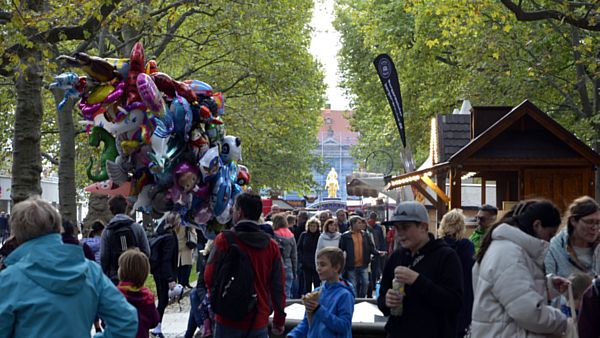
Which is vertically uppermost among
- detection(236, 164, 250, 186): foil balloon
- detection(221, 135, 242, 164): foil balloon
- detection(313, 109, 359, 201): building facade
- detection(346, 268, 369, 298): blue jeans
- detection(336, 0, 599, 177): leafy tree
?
detection(313, 109, 359, 201): building facade

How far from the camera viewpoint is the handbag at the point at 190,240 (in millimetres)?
18344

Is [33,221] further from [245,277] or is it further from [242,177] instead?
[242,177]

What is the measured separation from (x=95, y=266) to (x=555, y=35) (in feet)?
75.0

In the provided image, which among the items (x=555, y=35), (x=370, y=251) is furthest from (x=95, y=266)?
(x=555, y=35)

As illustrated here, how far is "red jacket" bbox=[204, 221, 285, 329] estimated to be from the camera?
26.8 feet

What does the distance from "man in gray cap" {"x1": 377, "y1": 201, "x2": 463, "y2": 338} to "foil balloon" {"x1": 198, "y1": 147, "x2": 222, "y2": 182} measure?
572cm

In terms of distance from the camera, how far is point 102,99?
11.5m

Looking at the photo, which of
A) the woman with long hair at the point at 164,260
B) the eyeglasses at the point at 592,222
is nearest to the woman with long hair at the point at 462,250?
the eyeglasses at the point at 592,222

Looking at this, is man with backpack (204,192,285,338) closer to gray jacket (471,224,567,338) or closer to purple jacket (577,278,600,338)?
gray jacket (471,224,567,338)

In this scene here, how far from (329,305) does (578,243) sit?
178 centimetres

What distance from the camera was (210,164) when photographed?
478 inches

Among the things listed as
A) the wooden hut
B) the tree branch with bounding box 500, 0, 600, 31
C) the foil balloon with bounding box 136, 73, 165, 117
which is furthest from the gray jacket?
the wooden hut

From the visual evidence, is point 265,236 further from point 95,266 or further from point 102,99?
point 102,99

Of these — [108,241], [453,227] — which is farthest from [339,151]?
[453,227]
